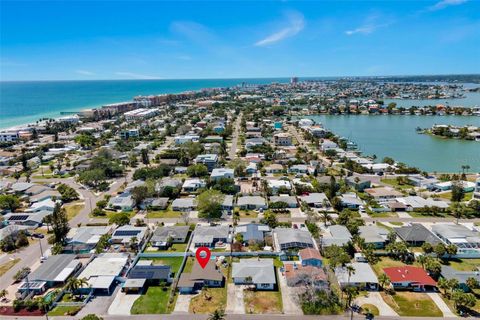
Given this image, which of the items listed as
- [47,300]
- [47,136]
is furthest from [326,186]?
[47,136]

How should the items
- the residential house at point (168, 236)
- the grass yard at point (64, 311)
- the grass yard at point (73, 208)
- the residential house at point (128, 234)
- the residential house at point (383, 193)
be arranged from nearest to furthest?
the grass yard at point (64, 311)
the residential house at point (168, 236)
the residential house at point (128, 234)
the grass yard at point (73, 208)
the residential house at point (383, 193)

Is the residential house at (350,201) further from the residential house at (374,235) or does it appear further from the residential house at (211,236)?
the residential house at (211,236)

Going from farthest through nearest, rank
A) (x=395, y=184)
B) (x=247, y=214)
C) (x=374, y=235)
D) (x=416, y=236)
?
(x=395, y=184), (x=247, y=214), (x=374, y=235), (x=416, y=236)

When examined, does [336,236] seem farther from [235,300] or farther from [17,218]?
[17,218]

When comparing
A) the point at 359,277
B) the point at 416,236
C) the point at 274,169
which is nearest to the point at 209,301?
the point at 359,277

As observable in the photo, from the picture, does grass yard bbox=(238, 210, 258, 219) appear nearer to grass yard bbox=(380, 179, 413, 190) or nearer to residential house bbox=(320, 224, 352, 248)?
residential house bbox=(320, 224, 352, 248)

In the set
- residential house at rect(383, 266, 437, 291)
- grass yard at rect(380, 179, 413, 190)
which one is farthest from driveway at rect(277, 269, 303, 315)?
grass yard at rect(380, 179, 413, 190)

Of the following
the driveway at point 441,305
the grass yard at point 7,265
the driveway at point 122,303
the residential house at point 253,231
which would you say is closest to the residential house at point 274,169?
the residential house at point 253,231
